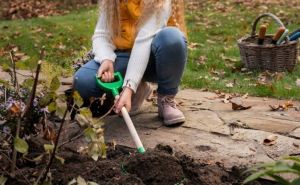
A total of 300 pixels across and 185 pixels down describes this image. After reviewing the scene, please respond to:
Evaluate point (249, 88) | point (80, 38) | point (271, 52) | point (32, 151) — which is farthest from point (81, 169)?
point (80, 38)

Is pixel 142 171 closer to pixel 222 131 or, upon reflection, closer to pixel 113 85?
pixel 113 85

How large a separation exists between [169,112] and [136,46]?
0.42 meters

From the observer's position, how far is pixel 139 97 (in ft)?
11.4

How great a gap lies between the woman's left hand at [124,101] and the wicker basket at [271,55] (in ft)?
7.01

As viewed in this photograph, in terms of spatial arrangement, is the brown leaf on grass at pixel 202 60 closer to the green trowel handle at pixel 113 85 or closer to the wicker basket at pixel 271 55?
the wicker basket at pixel 271 55

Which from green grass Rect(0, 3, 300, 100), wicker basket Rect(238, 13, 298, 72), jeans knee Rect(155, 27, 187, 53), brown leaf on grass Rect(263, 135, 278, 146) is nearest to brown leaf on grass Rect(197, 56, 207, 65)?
green grass Rect(0, 3, 300, 100)

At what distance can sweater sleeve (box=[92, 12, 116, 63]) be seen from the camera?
127 inches

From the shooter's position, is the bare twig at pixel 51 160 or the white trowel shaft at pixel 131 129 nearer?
the bare twig at pixel 51 160

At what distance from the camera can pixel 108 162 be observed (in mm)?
2402

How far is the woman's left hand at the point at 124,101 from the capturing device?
8.63 feet

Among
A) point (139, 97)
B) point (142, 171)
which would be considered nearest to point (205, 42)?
point (139, 97)

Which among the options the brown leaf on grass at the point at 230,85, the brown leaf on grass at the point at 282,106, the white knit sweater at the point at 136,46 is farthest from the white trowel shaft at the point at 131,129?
the brown leaf on grass at the point at 230,85

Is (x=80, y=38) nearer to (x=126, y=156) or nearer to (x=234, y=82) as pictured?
(x=234, y=82)

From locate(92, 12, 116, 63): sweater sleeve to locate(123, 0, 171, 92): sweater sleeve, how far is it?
7.4 inches
